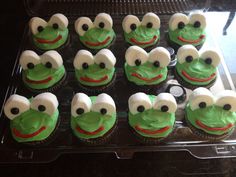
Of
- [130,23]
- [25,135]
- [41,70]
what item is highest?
[130,23]

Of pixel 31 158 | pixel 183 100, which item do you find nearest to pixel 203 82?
pixel 183 100

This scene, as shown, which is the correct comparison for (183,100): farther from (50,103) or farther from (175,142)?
(50,103)

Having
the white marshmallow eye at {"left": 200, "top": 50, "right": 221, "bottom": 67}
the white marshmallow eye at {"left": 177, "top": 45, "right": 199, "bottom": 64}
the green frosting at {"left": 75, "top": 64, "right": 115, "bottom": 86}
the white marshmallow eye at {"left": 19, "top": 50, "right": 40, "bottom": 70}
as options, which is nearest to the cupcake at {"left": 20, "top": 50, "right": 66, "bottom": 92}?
the white marshmallow eye at {"left": 19, "top": 50, "right": 40, "bottom": 70}

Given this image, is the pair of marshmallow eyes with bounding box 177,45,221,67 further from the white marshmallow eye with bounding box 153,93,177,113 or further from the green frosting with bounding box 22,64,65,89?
the green frosting with bounding box 22,64,65,89

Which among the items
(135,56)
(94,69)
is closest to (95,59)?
(94,69)

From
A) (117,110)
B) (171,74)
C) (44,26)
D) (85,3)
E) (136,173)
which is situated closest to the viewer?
(136,173)

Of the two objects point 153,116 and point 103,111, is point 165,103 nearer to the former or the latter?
point 153,116
